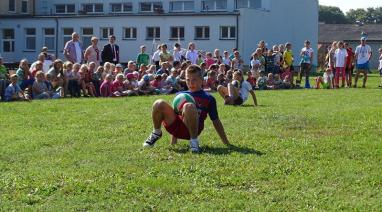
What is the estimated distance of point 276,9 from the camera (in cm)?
5559

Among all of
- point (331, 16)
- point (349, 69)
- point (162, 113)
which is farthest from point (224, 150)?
point (331, 16)

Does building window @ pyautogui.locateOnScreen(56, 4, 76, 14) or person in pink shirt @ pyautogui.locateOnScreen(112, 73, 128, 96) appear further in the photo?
building window @ pyautogui.locateOnScreen(56, 4, 76, 14)

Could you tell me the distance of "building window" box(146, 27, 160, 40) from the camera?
181 feet

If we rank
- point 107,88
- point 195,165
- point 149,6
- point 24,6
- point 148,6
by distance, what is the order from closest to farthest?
point 195,165
point 107,88
point 149,6
point 148,6
point 24,6

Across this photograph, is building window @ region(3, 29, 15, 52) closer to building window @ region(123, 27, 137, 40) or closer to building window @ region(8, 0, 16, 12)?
building window @ region(8, 0, 16, 12)

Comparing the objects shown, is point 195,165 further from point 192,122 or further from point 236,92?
point 236,92

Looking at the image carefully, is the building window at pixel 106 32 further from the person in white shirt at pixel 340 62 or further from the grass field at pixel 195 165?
the grass field at pixel 195 165

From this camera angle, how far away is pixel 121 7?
218 feet

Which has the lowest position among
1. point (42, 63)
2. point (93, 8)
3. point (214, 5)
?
point (42, 63)

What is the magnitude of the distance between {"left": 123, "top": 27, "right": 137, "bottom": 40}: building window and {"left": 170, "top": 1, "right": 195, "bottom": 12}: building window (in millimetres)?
7805

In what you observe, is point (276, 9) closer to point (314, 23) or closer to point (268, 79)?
point (314, 23)

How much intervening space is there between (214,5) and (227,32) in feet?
28.3

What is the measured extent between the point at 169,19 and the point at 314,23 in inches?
512

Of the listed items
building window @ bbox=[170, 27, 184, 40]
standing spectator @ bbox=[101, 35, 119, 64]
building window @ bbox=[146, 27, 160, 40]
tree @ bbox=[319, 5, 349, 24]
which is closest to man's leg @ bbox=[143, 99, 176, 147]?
standing spectator @ bbox=[101, 35, 119, 64]
